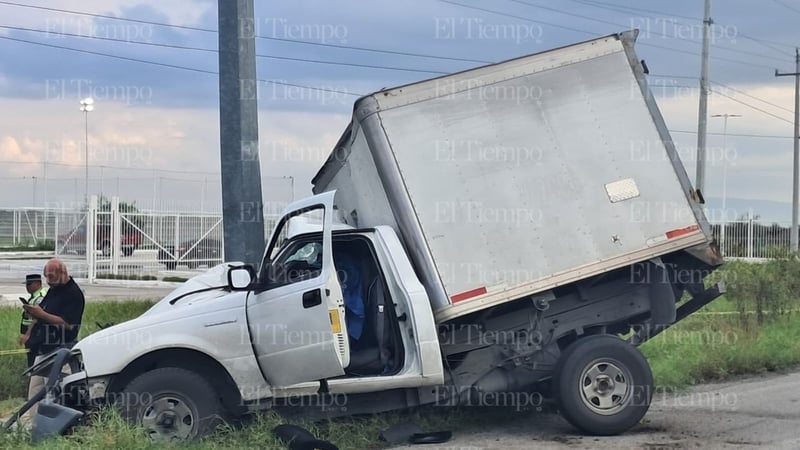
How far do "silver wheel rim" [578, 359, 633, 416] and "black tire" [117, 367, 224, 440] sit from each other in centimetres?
322

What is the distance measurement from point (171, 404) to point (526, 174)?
3608 millimetres

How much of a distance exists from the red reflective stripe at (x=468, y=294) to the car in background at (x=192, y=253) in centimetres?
2226

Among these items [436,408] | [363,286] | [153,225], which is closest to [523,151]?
[363,286]

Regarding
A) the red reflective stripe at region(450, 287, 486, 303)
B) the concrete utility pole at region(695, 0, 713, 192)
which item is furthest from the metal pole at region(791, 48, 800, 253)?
the red reflective stripe at region(450, 287, 486, 303)

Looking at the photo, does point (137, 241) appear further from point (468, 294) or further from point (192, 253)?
point (468, 294)

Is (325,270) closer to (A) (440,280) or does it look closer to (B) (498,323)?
(A) (440,280)

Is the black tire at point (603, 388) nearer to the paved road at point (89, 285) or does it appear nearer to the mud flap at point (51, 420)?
the mud flap at point (51, 420)

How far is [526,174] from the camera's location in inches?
306

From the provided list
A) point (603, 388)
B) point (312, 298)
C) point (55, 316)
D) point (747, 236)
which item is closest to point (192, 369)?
point (312, 298)

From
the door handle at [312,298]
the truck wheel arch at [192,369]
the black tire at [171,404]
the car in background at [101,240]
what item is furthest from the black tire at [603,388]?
the car in background at [101,240]

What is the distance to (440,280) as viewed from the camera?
755cm

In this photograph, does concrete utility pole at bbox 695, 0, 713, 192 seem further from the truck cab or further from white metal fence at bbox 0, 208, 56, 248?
white metal fence at bbox 0, 208, 56, 248

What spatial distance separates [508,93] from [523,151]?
1.82 feet

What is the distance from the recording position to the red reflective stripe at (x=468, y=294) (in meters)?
7.51
